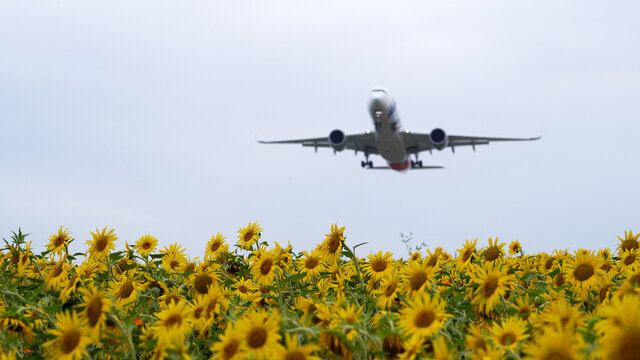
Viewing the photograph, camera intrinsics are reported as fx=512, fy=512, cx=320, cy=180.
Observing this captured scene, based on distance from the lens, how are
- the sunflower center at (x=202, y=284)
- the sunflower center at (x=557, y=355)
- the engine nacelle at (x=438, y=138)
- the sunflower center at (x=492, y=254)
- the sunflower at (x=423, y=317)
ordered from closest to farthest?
1. the sunflower center at (x=557, y=355)
2. the sunflower at (x=423, y=317)
3. the sunflower center at (x=202, y=284)
4. the sunflower center at (x=492, y=254)
5. the engine nacelle at (x=438, y=138)

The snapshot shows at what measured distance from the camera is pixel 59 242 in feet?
19.2

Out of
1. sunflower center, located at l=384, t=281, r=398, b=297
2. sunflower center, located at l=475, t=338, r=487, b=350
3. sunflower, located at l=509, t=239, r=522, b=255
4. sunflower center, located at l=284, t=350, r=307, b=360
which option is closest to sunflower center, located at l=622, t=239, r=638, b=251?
sunflower, located at l=509, t=239, r=522, b=255

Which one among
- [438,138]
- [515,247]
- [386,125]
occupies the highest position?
[386,125]

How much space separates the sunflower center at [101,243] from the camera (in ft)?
17.9

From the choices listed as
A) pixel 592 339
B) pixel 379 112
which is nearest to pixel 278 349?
pixel 592 339

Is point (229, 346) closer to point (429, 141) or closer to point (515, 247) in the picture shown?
point (515, 247)

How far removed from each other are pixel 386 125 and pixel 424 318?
35.9 meters

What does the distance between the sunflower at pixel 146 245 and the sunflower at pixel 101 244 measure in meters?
0.70

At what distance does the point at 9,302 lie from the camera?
497 cm

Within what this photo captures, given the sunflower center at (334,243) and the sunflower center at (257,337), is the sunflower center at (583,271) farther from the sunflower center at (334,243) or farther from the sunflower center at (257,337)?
the sunflower center at (257,337)

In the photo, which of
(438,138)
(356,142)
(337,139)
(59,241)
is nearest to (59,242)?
(59,241)

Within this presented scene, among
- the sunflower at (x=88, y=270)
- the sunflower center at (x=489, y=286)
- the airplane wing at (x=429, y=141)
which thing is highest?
the airplane wing at (x=429, y=141)

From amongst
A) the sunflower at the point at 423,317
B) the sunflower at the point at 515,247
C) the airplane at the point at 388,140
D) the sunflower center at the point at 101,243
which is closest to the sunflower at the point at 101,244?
the sunflower center at the point at 101,243

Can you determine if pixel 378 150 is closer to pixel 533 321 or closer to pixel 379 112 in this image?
pixel 379 112
